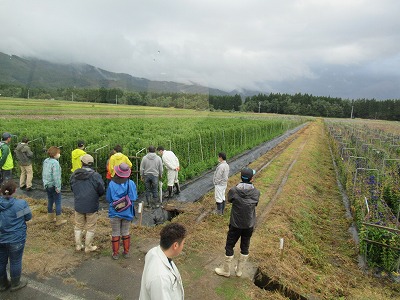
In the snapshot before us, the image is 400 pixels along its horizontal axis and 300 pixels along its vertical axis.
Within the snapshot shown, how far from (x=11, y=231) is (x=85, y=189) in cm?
180

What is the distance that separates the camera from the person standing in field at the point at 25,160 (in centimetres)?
1121

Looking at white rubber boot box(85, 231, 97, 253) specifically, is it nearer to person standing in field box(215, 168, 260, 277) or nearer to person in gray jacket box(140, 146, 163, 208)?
person standing in field box(215, 168, 260, 277)

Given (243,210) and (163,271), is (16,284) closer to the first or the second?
(163,271)

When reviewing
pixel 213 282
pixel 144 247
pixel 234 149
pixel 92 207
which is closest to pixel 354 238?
pixel 213 282

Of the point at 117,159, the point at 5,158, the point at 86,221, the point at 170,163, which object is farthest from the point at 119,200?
the point at 5,158

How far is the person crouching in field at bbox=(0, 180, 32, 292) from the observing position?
194 inches

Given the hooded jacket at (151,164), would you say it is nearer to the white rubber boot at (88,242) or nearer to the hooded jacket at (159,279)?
the white rubber boot at (88,242)

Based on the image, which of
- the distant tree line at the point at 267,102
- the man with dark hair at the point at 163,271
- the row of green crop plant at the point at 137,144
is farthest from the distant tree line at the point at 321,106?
the man with dark hair at the point at 163,271

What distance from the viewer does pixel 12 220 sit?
4992mm

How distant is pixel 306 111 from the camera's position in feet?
386

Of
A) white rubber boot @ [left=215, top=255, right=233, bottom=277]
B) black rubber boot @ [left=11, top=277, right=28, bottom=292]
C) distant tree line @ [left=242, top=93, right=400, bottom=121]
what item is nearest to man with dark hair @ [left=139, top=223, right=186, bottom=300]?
white rubber boot @ [left=215, top=255, right=233, bottom=277]

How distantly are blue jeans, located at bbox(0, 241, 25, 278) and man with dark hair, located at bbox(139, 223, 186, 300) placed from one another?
11.5 ft

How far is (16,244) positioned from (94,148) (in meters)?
7.30

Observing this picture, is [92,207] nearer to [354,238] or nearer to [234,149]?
[354,238]
